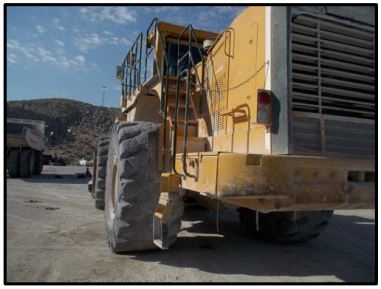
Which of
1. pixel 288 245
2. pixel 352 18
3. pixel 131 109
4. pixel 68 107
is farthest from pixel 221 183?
pixel 68 107

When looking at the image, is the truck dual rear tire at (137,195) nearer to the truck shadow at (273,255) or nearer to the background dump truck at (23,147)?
the truck shadow at (273,255)

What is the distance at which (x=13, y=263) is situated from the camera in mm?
3812

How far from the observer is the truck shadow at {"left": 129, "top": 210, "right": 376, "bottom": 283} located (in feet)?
13.1

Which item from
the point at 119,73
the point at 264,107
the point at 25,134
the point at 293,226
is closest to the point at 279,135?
the point at 264,107

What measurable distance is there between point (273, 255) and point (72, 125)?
A: 17.5 metres

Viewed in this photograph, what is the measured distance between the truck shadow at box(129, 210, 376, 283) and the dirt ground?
0.04ft

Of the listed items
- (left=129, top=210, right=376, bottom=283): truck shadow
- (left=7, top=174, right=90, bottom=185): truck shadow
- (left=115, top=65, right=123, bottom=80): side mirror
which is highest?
(left=115, top=65, right=123, bottom=80): side mirror

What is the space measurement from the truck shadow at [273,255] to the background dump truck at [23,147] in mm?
10845

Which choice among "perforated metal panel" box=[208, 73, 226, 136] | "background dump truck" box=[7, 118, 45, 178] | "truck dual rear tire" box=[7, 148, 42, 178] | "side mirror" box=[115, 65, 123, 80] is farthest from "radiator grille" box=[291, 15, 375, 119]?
"truck dual rear tire" box=[7, 148, 42, 178]

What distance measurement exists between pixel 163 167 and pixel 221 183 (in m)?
1.36

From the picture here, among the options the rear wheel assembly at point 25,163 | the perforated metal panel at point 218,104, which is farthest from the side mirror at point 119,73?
the rear wheel assembly at point 25,163

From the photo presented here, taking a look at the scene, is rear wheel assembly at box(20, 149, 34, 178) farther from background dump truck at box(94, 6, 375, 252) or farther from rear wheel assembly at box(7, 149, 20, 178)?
background dump truck at box(94, 6, 375, 252)

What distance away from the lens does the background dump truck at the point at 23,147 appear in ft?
48.2

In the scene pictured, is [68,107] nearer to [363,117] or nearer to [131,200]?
[131,200]
